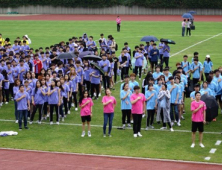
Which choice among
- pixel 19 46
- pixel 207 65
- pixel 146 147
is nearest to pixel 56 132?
pixel 146 147

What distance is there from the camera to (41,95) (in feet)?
67.5

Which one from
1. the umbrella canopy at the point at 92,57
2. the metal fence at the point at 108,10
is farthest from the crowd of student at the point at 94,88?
the metal fence at the point at 108,10

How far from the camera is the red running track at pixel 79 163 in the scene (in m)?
15.4

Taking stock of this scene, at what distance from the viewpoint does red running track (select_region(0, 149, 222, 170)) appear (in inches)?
606

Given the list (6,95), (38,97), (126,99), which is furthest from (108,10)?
(126,99)

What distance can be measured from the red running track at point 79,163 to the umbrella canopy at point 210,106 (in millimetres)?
3980

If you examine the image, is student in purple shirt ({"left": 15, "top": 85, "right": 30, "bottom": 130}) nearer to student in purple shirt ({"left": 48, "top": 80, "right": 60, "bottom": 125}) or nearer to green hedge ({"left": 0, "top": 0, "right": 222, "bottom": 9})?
student in purple shirt ({"left": 48, "top": 80, "right": 60, "bottom": 125})

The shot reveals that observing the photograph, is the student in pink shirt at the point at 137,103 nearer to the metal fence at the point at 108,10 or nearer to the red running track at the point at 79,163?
the red running track at the point at 79,163

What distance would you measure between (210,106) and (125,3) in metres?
70.8

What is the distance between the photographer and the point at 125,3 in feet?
290

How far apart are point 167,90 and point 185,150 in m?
2.90

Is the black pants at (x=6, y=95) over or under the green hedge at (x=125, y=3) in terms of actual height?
under

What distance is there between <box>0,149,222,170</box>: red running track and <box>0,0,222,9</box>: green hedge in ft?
229

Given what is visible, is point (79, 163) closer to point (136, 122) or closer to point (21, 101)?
point (136, 122)
